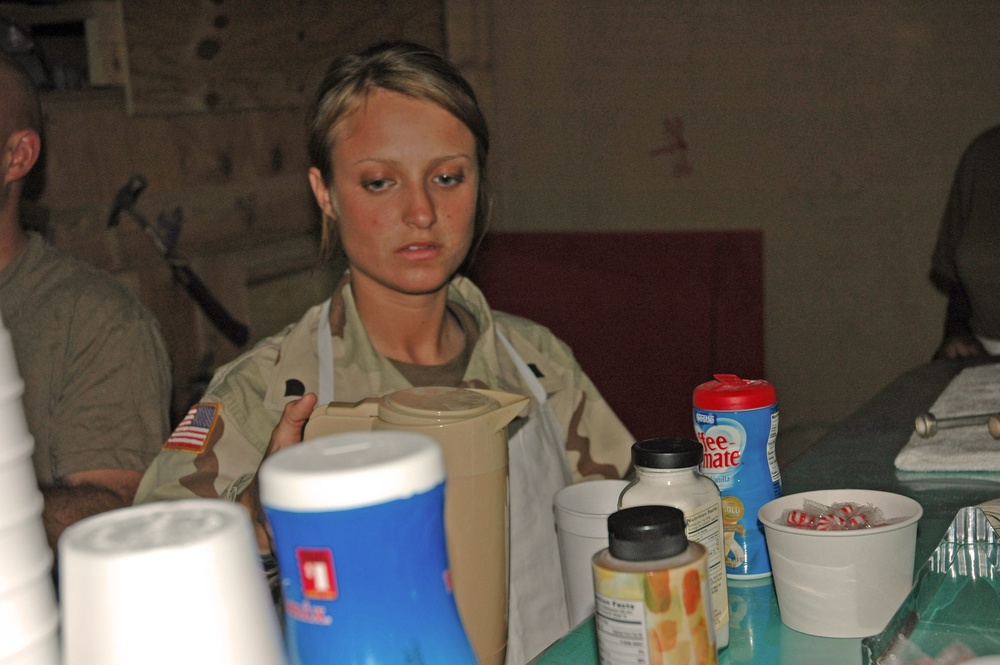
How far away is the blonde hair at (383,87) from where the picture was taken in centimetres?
142

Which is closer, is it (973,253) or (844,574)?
(844,574)

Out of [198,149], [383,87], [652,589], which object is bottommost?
[652,589]

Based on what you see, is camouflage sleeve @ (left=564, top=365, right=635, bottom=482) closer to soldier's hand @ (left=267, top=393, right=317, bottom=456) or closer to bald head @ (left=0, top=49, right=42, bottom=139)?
soldier's hand @ (left=267, top=393, right=317, bottom=456)

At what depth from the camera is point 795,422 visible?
12.0 feet

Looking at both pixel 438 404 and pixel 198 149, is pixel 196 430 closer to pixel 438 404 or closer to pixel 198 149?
pixel 438 404

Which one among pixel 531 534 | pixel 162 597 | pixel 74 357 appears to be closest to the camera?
pixel 162 597

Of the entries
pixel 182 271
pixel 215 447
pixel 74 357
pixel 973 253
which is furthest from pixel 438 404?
pixel 973 253

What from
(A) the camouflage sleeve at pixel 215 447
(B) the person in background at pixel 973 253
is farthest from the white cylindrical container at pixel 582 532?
(B) the person in background at pixel 973 253

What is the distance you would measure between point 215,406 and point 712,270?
7.17 ft

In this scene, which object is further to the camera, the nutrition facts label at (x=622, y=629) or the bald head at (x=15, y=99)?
the bald head at (x=15, y=99)

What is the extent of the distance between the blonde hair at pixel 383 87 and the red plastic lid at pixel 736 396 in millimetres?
653

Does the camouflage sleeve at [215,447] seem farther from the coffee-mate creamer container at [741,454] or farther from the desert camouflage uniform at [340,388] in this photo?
the coffee-mate creamer container at [741,454]

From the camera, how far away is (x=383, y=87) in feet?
4.65

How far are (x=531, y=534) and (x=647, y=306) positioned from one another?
1873mm
